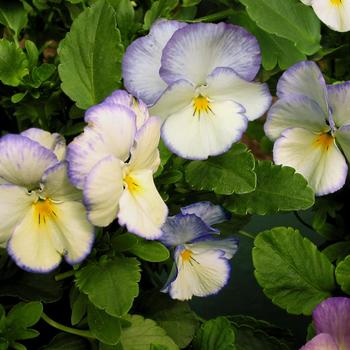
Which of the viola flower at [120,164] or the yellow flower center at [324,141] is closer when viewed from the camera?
the viola flower at [120,164]

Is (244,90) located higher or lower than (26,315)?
higher

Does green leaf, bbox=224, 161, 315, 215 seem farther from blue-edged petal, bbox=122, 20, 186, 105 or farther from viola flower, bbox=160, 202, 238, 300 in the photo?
blue-edged petal, bbox=122, 20, 186, 105

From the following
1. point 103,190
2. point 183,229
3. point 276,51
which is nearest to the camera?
point 103,190

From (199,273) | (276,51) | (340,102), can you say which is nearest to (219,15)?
→ (276,51)

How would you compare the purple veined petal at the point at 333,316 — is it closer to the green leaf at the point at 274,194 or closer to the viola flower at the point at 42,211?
the green leaf at the point at 274,194

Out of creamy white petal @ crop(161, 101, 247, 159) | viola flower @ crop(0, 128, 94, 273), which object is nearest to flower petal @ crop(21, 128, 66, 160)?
viola flower @ crop(0, 128, 94, 273)

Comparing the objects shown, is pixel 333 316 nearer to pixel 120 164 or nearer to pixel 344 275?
pixel 344 275

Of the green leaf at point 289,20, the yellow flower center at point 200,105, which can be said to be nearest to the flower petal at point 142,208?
the yellow flower center at point 200,105
